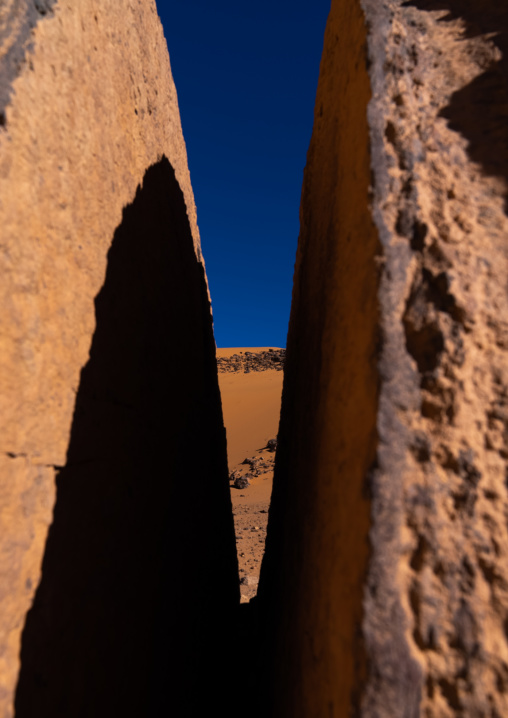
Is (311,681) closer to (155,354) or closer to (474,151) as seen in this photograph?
(474,151)

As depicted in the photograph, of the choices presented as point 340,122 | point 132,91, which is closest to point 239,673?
point 340,122

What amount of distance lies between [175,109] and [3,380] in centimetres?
269

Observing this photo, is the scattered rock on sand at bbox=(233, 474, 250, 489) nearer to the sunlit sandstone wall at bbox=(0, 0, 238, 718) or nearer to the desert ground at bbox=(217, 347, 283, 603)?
the desert ground at bbox=(217, 347, 283, 603)

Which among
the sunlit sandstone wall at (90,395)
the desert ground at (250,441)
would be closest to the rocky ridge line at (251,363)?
the desert ground at (250,441)

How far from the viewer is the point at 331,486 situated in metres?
1.02

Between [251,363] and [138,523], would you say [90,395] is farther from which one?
[251,363]

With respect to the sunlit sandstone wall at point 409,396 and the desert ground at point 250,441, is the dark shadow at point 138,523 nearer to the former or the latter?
the sunlit sandstone wall at point 409,396

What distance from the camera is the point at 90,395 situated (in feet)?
4.66

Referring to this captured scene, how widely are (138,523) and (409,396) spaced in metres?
1.16

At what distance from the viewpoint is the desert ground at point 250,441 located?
4720 mm

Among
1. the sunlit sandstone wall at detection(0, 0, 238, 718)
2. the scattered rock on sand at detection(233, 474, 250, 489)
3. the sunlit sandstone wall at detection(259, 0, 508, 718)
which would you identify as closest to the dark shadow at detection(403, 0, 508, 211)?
the sunlit sandstone wall at detection(259, 0, 508, 718)

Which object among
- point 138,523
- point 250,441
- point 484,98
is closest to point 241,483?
point 250,441

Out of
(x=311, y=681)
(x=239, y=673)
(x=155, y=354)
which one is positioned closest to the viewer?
(x=311, y=681)

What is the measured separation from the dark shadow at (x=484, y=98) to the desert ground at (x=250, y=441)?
3.31 meters
